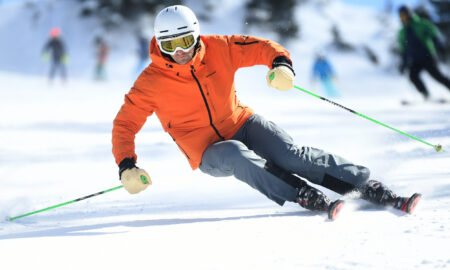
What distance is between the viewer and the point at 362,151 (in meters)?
4.88

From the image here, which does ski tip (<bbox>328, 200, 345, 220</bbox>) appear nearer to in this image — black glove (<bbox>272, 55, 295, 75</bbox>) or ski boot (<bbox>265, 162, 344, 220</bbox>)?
ski boot (<bbox>265, 162, 344, 220</bbox>)

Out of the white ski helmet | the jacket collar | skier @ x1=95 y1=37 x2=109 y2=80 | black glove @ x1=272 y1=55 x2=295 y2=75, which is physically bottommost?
black glove @ x1=272 y1=55 x2=295 y2=75

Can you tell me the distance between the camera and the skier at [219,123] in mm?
2818

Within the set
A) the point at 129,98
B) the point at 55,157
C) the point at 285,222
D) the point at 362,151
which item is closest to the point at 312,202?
the point at 285,222

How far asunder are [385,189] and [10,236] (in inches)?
81.0

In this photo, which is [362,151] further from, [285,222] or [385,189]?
[285,222]

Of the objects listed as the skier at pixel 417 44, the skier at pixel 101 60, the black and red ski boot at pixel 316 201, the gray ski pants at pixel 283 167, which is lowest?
the black and red ski boot at pixel 316 201

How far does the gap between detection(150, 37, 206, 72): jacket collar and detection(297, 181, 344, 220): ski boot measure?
964 millimetres

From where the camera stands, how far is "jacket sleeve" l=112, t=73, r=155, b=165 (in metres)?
2.94

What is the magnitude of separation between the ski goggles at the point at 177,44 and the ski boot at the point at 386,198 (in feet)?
4.34

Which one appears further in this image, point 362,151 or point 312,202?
point 362,151

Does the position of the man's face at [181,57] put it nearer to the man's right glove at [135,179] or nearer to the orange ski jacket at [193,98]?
the orange ski jacket at [193,98]

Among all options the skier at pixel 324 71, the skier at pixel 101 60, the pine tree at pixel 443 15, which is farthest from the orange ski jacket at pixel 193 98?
the pine tree at pixel 443 15

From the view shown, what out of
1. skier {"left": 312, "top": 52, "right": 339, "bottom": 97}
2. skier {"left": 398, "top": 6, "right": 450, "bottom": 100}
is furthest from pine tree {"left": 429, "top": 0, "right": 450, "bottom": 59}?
skier {"left": 398, "top": 6, "right": 450, "bottom": 100}
